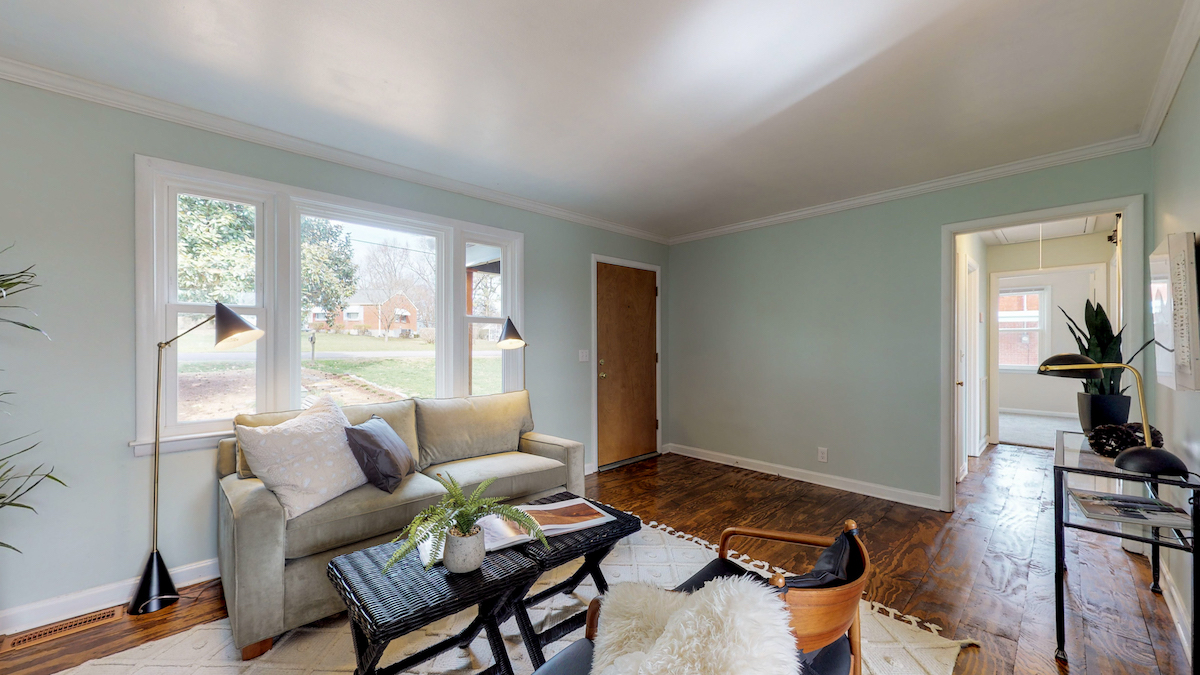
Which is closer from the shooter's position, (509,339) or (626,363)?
(509,339)

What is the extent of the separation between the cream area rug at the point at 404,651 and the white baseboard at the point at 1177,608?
819mm

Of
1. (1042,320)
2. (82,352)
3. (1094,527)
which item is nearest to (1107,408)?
(1094,527)

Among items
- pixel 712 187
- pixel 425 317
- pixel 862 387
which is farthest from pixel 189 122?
pixel 862 387

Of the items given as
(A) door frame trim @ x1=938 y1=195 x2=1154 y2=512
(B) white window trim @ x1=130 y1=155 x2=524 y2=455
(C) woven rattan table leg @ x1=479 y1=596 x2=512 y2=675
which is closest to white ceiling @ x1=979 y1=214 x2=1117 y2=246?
(A) door frame trim @ x1=938 y1=195 x2=1154 y2=512

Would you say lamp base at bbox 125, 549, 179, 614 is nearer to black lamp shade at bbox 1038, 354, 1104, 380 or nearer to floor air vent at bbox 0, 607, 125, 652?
floor air vent at bbox 0, 607, 125, 652

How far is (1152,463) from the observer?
1.70 m

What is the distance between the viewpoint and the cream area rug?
1.77 meters

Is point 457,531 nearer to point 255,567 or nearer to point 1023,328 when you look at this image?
point 255,567

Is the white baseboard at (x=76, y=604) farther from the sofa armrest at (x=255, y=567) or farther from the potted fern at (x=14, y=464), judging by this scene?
the sofa armrest at (x=255, y=567)

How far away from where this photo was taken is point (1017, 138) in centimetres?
274

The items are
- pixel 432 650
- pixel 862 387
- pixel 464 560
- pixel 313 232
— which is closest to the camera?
pixel 464 560

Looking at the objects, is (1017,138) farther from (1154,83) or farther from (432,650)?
(432,650)

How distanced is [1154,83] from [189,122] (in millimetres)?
4690

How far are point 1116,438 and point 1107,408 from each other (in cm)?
30
